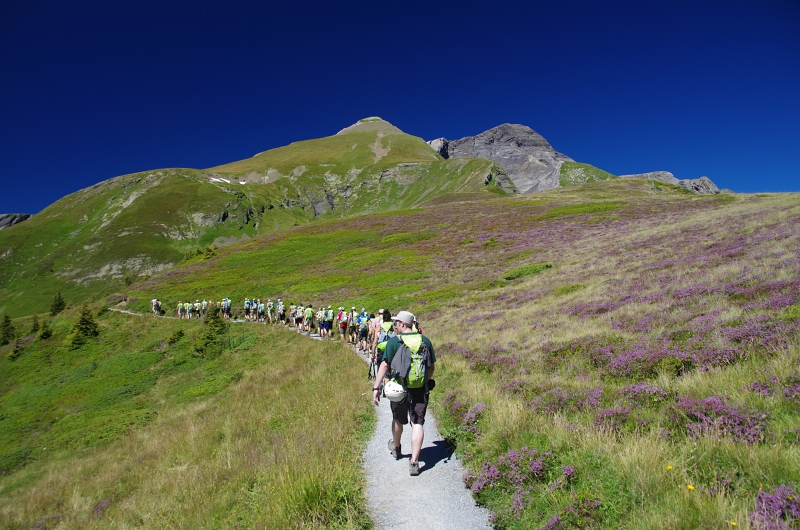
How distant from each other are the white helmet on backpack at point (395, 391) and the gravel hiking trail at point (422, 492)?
53.6 inches

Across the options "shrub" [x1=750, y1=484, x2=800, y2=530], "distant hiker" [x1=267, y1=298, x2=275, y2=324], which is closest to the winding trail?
"shrub" [x1=750, y1=484, x2=800, y2=530]

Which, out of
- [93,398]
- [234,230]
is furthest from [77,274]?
[93,398]

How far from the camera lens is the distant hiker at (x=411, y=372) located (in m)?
6.69

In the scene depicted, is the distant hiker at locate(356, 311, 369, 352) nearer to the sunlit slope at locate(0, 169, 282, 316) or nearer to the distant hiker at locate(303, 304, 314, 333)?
the distant hiker at locate(303, 304, 314, 333)

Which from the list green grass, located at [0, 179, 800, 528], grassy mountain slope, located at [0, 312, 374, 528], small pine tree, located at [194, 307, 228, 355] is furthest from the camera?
small pine tree, located at [194, 307, 228, 355]

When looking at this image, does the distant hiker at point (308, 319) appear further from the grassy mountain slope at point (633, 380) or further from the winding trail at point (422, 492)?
the winding trail at point (422, 492)

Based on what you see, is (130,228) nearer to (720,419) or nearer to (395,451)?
(395,451)

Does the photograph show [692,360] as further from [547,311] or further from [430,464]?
[547,311]

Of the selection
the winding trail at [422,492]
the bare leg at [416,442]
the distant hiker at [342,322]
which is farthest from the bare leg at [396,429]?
the distant hiker at [342,322]

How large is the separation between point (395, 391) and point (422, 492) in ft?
5.10

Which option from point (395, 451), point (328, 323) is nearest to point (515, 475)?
point (395, 451)

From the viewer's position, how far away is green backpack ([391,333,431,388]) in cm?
670

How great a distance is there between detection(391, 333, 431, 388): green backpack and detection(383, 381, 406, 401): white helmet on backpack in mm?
127

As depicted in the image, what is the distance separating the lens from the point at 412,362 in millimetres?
6688
